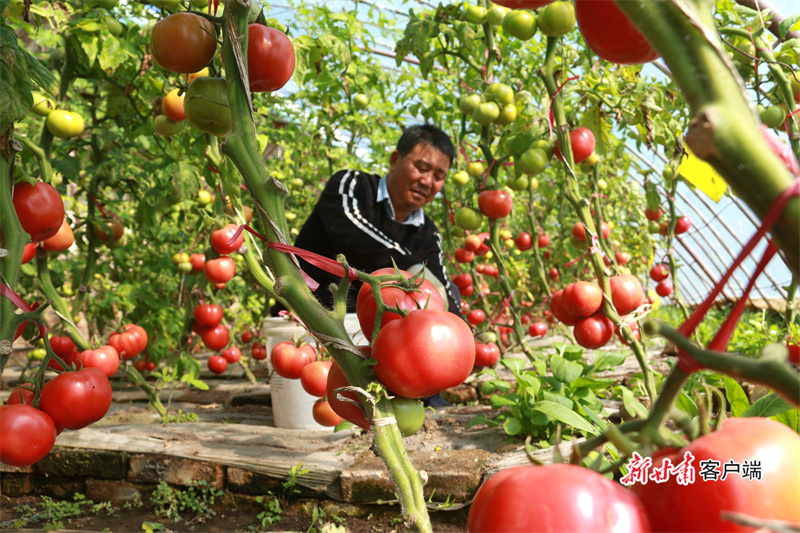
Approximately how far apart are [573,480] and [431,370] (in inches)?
10.8

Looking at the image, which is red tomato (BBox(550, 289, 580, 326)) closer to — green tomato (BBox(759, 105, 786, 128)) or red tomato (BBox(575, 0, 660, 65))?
green tomato (BBox(759, 105, 786, 128))

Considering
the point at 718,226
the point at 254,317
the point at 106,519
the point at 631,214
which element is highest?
the point at 718,226

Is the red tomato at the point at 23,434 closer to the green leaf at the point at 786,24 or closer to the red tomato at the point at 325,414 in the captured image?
the red tomato at the point at 325,414

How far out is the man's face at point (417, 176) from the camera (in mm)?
2699

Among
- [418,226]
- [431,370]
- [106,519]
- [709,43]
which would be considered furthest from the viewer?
[418,226]

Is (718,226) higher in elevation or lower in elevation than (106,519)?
higher

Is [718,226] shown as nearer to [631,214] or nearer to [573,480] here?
[631,214]

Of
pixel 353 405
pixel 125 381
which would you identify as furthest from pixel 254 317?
pixel 353 405

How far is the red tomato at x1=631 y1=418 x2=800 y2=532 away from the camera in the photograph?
0.92 ft

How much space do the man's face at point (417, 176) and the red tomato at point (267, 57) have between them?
6.44ft

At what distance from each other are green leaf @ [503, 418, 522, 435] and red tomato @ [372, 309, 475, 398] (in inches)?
57.0

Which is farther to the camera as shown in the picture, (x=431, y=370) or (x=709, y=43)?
(x=431, y=370)

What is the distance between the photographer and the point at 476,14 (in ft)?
7.34

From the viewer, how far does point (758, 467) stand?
28 cm
